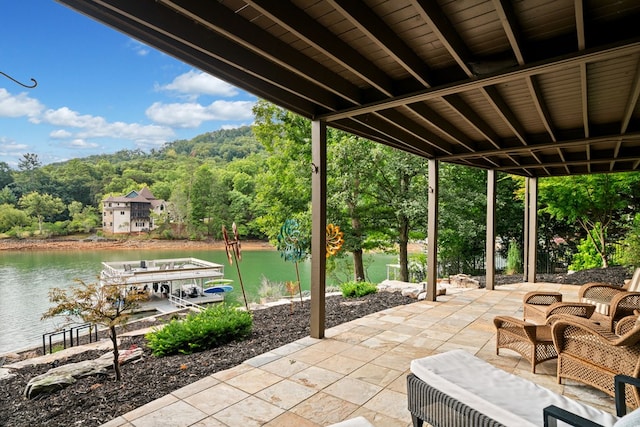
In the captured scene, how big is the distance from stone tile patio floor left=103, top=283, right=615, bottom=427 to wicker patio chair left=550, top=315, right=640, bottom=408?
179 mm

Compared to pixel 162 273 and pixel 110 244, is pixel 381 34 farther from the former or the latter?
pixel 110 244

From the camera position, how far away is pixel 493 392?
179 cm

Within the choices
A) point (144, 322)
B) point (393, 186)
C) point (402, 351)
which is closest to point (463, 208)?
point (393, 186)

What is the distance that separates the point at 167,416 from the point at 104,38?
6599 cm

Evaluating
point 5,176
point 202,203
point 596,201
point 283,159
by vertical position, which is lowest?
point 596,201

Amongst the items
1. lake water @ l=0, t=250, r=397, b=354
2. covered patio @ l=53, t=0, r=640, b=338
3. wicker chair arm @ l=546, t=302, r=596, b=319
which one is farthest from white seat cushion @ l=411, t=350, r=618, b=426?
lake water @ l=0, t=250, r=397, b=354

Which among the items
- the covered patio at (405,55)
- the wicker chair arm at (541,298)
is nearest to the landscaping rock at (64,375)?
the covered patio at (405,55)

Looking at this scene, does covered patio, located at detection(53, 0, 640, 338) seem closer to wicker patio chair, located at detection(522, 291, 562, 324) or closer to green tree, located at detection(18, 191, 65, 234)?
wicker patio chair, located at detection(522, 291, 562, 324)

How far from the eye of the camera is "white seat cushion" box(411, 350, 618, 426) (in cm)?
159

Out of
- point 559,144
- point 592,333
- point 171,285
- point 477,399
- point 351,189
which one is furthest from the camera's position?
point 171,285

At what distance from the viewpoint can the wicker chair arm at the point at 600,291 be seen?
455cm

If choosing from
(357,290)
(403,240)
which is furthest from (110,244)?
(357,290)

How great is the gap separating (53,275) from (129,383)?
1603 centimetres

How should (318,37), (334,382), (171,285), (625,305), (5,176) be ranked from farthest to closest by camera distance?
(5,176)
(171,285)
(625,305)
(334,382)
(318,37)
